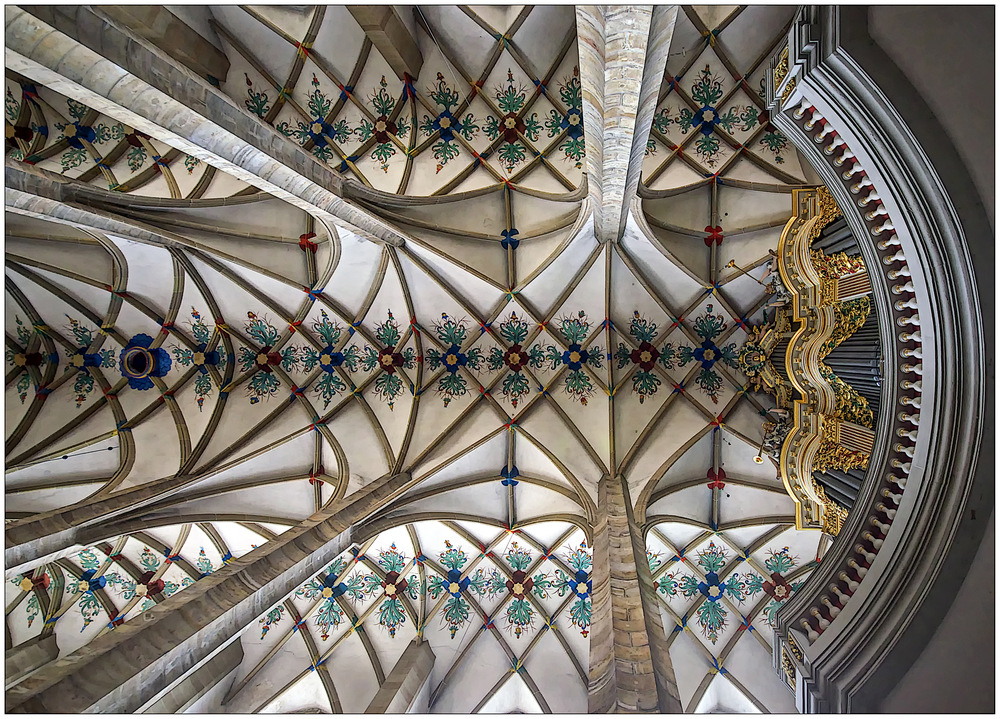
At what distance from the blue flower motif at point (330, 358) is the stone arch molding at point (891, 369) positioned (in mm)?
8437

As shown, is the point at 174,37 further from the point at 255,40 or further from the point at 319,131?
the point at 319,131

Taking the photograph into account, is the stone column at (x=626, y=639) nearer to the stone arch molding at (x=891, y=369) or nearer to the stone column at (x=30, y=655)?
the stone arch molding at (x=891, y=369)

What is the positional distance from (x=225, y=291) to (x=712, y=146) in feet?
30.5

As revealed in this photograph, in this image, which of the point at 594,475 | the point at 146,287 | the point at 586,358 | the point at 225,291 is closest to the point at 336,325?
the point at 225,291

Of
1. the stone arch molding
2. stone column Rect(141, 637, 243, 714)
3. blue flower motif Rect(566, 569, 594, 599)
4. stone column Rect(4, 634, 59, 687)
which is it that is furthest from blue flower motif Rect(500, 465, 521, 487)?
stone column Rect(4, 634, 59, 687)

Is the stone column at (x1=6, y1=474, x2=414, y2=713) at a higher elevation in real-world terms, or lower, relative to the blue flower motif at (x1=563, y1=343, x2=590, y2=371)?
lower

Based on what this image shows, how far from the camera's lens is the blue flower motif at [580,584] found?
10156 millimetres

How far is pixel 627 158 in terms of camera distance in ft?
17.8

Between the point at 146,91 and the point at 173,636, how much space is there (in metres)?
4.76

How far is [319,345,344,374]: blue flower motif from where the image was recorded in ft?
34.2

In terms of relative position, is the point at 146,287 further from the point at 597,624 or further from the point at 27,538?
the point at 597,624

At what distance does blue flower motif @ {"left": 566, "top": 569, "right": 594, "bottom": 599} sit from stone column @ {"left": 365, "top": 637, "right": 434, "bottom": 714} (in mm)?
3135

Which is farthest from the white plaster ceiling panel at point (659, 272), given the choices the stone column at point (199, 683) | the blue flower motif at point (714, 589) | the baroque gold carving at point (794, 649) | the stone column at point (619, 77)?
the stone column at point (199, 683)

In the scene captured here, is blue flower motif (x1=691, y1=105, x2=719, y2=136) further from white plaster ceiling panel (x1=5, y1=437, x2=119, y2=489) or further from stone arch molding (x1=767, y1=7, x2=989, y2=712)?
white plaster ceiling panel (x1=5, y1=437, x2=119, y2=489)
